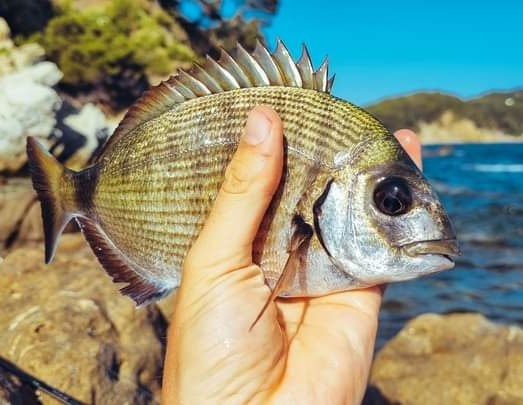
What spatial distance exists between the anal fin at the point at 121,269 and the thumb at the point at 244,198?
349 mm

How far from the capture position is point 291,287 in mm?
2434

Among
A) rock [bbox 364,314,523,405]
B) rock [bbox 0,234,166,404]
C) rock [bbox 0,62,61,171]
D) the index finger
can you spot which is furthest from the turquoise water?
rock [bbox 0,62,61,171]

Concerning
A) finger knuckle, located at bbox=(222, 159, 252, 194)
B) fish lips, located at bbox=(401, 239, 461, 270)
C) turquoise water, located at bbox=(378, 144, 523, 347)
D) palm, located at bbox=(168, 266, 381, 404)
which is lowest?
turquoise water, located at bbox=(378, 144, 523, 347)

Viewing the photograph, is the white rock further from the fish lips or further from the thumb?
the fish lips

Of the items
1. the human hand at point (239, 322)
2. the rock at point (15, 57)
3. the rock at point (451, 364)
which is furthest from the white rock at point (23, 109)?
the human hand at point (239, 322)

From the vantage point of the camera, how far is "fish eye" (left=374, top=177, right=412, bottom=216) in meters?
2.29

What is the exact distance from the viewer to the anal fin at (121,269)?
2.69 metres

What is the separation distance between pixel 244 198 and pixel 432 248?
0.69 metres

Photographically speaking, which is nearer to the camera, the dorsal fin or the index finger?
the dorsal fin

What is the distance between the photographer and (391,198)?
7.52 ft

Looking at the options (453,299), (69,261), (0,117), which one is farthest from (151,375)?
(0,117)

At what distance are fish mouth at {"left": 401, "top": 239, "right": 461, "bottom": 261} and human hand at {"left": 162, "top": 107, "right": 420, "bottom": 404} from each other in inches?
21.2

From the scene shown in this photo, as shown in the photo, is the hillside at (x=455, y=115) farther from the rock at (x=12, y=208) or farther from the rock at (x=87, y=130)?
the rock at (x=12, y=208)

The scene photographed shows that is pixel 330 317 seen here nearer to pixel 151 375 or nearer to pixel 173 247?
pixel 173 247
